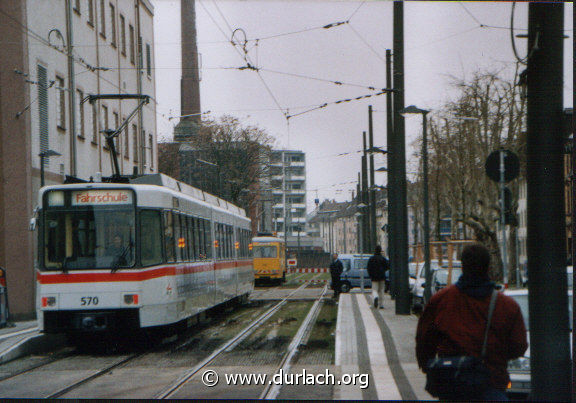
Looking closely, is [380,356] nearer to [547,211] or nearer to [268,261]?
[547,211]

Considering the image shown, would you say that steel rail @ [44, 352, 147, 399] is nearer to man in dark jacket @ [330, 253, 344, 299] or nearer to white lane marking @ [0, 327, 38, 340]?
white lane marking @ [0, 327, 38, 340]

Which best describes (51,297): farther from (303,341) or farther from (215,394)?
(215,394)

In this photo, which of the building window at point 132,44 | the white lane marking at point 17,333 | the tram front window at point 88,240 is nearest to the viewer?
the tram front window at point 88,240

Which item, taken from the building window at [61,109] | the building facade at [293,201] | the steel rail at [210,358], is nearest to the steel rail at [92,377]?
the steel rail at [210,358]

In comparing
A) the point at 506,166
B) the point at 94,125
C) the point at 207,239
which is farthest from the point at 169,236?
the point at 94,125

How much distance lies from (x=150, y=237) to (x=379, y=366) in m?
4.92

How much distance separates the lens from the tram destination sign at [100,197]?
574 inches

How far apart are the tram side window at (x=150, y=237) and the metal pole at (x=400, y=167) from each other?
7.95 metres

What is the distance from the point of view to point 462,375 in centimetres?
527

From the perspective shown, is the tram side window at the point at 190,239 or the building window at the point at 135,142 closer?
the tram side window at the point at 190,239

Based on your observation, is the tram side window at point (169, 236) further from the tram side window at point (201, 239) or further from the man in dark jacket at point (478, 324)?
the man in dark jacket at point (478, 324)

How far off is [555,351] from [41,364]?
341 inches

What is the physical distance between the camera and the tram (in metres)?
50.6

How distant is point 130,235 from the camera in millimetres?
14750
